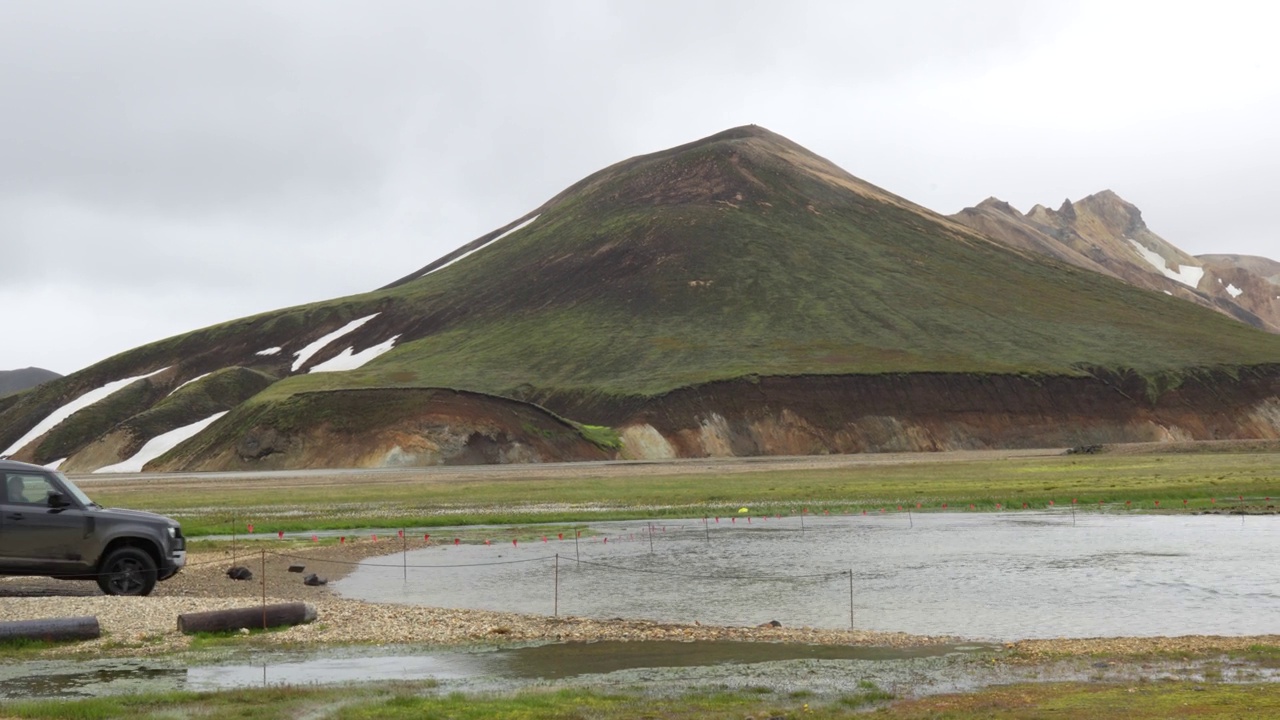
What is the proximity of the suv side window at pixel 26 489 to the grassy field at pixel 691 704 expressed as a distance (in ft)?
35.9

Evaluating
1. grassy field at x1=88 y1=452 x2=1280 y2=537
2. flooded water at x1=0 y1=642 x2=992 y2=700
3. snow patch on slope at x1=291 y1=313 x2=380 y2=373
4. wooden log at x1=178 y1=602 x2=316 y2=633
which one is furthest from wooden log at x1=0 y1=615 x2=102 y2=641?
snow patch on slope at x1=291 y1=313 x2=380 y2=373

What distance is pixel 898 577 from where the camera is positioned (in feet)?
110

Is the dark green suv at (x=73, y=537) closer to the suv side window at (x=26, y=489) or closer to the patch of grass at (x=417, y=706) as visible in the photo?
the suv side window at (x=26, y=489)

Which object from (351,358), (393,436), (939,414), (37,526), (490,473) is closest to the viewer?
(37,526)

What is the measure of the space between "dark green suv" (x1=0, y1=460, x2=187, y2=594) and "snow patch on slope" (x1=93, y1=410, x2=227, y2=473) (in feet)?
348

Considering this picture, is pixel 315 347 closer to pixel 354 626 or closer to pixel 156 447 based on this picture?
pixel 156 447

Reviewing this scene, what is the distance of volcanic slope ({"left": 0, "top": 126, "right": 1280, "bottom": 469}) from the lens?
4919 inches

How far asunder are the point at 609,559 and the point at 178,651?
19.1m

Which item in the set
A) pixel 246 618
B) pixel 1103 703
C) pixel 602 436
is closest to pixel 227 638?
pixel 246 618

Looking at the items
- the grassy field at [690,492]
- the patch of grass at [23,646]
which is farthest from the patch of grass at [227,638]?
the grassy field at [690,492]

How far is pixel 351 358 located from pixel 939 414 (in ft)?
286

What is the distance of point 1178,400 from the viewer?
484 ft

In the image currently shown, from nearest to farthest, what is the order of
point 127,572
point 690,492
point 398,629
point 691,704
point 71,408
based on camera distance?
point 691,704 → point 398,629 → point 127,572 → point 690,492 → point 71,408

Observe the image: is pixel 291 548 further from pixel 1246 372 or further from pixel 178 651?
pixel 1246 372
